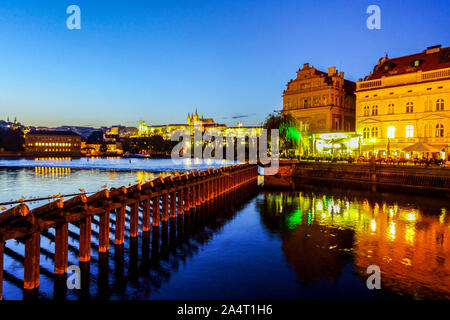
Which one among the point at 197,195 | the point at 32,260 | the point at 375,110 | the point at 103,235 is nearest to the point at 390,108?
the point at 375,110

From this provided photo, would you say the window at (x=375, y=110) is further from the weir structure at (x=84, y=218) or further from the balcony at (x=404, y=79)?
the weir structure at (x=84, y=218)

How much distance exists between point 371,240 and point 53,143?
200 metres

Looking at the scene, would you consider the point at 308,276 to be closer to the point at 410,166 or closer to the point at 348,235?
the point at 348,235

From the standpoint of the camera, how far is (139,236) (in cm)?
1720

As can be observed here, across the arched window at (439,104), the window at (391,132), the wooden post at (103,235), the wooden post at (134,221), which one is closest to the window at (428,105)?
the arched window at (439,104)

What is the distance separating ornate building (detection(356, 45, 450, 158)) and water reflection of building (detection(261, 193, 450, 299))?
1992 cm

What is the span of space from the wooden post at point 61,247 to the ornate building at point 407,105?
40.2 m

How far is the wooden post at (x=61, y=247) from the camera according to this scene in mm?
11070

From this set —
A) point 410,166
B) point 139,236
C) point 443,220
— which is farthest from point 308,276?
point 410,166

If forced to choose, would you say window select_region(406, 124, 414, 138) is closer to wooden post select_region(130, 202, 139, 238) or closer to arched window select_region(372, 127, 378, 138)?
arched window select_region(372, 127, 378, 138)

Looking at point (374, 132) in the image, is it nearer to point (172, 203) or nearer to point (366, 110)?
point (366, 110)

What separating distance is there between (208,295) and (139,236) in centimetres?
710

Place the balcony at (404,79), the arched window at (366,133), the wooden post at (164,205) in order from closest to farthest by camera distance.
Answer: the wooden post at (164,205) < the balcony at (404,79) < the arched window at (366,133)

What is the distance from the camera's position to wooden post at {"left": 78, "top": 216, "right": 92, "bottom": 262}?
488 inches
